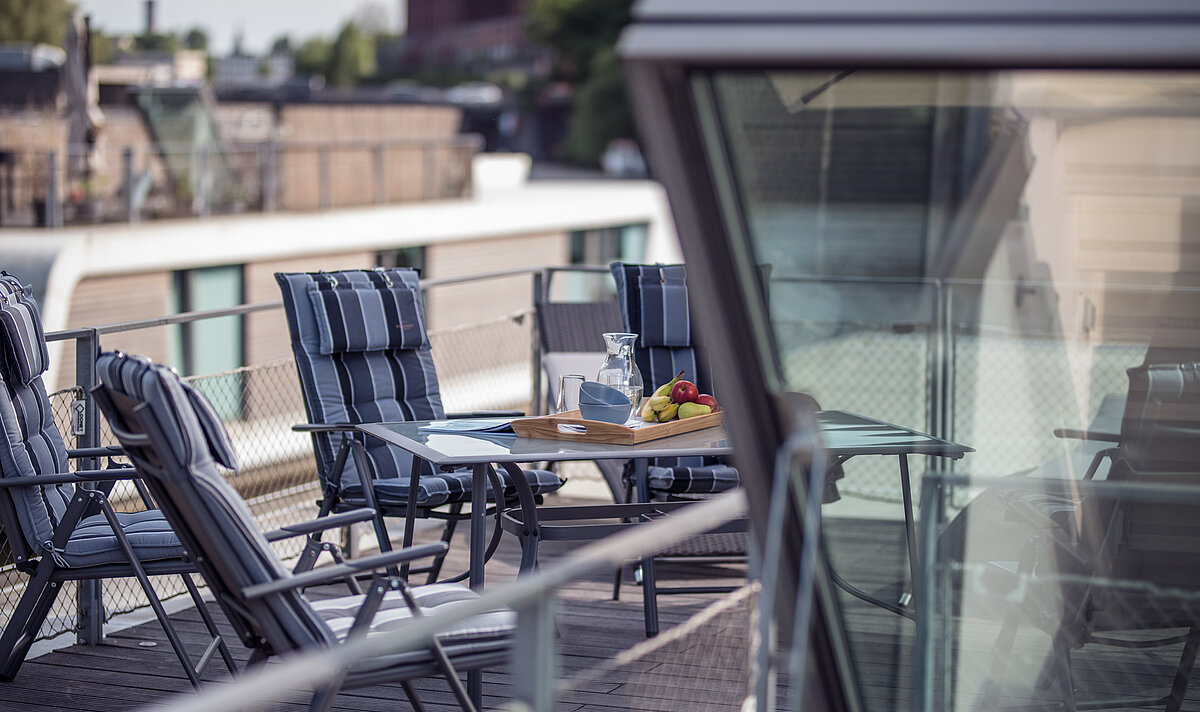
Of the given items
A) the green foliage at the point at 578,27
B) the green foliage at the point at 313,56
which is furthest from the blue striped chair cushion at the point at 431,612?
the green foliage at the point at 313,56

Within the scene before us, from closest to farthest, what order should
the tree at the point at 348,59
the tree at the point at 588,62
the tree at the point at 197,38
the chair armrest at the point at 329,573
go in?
the chair armrest at the point at 329,573
the tree at the point at 588,62
the tree at the point at 348,59
the tree at the point at 197,38

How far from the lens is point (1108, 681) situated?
9.18 ft

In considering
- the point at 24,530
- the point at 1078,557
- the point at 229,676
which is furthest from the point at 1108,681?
the point at 24,530

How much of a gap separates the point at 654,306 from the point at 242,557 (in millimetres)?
2771

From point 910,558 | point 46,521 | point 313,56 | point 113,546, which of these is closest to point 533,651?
point 910,558

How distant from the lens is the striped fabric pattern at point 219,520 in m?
2.87

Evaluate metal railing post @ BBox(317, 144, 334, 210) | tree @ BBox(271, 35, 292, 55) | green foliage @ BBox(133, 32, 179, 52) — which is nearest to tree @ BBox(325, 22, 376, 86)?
green foliage @ BBox(133, 32, 179, 52)

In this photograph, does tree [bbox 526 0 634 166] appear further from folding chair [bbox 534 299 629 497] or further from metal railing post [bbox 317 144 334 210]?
folding chair [bbox 534 299 629 497]

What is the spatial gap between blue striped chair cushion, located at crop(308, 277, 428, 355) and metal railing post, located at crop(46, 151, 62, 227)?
10695mm

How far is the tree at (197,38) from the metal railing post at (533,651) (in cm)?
9461

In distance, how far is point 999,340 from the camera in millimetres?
2605

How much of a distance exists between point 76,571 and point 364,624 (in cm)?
130

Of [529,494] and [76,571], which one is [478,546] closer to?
[529,494]

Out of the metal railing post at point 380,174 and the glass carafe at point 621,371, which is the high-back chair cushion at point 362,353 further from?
the metal railing post at point 380,174
